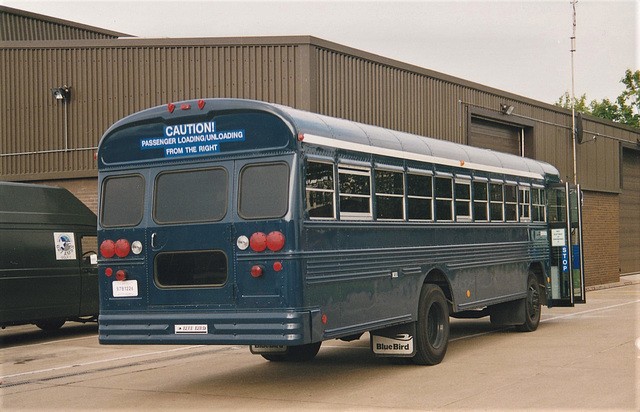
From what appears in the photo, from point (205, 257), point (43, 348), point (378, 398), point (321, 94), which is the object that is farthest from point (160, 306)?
point (321, 94)

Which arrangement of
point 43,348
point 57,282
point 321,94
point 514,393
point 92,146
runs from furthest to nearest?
point 92,146 → point 321,94 → point 57,282 → point 43,348 → point 514,393

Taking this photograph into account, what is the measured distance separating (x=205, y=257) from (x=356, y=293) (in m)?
1.82

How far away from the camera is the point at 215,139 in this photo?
9.28 meters

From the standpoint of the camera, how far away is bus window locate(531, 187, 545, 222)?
16.0 meters

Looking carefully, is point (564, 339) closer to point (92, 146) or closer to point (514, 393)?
point (514, 393)

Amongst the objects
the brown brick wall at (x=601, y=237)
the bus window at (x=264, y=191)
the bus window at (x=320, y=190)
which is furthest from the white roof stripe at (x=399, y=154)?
the brown brick wall at (x=601, y=237)

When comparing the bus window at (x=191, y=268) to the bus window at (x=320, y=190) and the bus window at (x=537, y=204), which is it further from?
the bus window at (x=537, y=204)

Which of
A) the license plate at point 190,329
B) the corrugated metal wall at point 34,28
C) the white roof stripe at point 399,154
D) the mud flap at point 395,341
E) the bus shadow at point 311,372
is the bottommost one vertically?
the bus shadow at point 311,372

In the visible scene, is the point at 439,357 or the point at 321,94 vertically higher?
the point at 321,94

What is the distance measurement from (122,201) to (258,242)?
1933 mm

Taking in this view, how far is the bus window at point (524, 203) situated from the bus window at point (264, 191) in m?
7.52

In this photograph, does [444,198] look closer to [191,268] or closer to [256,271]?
[256,271]

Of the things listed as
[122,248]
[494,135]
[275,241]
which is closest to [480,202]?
[275,241]

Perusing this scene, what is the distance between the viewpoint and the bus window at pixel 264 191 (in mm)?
8781
